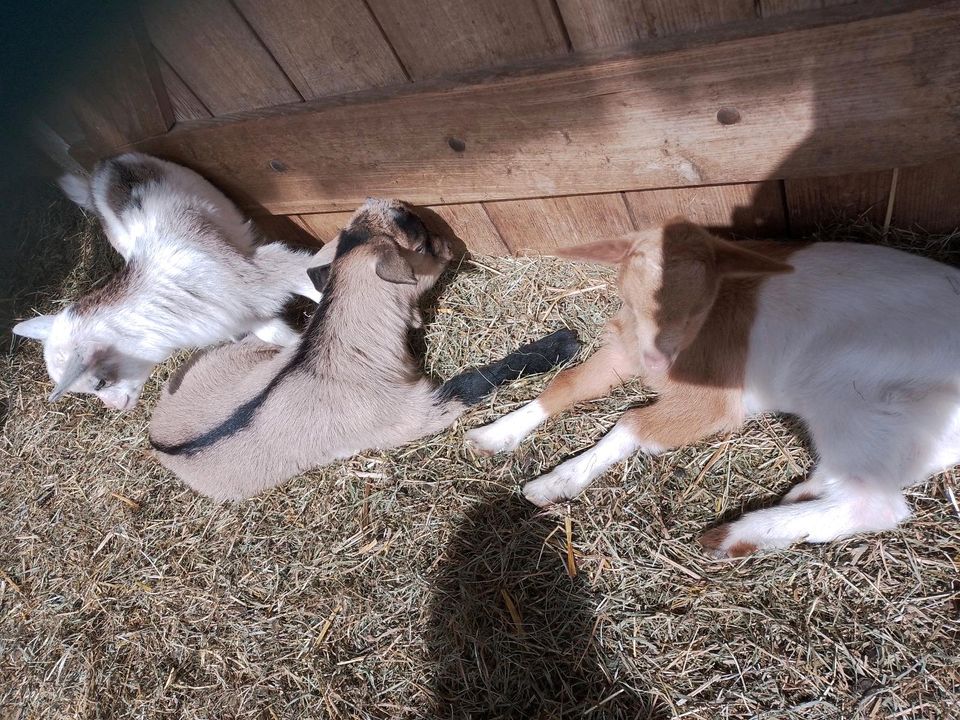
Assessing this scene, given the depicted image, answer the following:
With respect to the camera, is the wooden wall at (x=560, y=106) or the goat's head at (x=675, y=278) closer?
the wooden wall at (x=560, y=106)

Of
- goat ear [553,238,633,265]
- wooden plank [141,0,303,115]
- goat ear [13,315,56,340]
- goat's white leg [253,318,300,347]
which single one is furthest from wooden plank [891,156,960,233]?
goat ear [13,315,56,340]

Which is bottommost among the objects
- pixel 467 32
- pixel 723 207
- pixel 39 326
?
pixel 723 207

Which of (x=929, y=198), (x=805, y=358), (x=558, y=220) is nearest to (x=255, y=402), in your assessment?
(x=558, y=220)

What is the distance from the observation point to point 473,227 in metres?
3.70

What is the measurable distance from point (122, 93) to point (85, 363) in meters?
1.50

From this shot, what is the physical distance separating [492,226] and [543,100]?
979mm

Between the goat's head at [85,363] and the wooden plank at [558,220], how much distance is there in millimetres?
2334

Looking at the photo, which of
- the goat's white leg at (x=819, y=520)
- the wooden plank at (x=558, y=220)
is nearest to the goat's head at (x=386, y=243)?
the wooden plank at (x=558, y=220)

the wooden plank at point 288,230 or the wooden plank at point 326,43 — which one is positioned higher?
the wooden plank at point 326,43

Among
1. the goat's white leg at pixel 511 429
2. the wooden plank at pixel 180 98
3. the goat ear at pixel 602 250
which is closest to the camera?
the goat ear at pixel 602 250

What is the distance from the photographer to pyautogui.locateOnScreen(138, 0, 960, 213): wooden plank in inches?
87.0

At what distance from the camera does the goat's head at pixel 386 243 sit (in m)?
3.59

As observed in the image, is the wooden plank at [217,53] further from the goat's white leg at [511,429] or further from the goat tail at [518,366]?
the goat's white leg at [511,429]

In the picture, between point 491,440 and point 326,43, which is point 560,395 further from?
point 326,43
